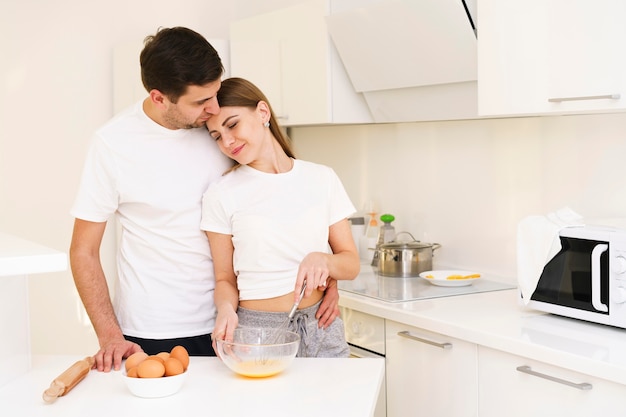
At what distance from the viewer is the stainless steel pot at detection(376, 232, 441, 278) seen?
3084mm

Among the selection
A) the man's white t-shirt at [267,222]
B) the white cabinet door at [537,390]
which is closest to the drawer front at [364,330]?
the white cabinet door at [537,390]

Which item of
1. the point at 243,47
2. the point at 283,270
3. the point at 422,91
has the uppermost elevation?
the point at 243,47

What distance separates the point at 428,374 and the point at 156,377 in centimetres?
107

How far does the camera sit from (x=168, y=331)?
2.18 metres

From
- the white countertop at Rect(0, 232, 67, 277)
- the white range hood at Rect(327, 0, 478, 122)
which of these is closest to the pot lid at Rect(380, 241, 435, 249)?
the white range hood at Rect(327, 0, 478, 122)

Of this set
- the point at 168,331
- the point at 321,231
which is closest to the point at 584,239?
the point at 321,231

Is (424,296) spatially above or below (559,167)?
below

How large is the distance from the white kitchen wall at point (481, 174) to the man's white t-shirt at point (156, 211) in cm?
114

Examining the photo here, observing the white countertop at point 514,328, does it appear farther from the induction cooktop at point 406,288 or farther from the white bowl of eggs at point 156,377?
the white bowl of eggs at point 156,377

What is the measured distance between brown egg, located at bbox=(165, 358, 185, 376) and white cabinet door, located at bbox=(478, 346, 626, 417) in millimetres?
919

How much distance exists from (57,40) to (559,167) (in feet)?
8.23

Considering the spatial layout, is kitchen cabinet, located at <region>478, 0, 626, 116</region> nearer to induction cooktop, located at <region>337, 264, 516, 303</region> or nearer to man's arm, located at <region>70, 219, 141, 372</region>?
induction cooktop, located at <region>337, 264, 516, 303</region>

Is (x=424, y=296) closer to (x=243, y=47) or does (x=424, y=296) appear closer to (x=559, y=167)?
(x=559, y=167)

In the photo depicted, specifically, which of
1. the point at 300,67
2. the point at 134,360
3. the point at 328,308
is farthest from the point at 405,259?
the point at 134,360
